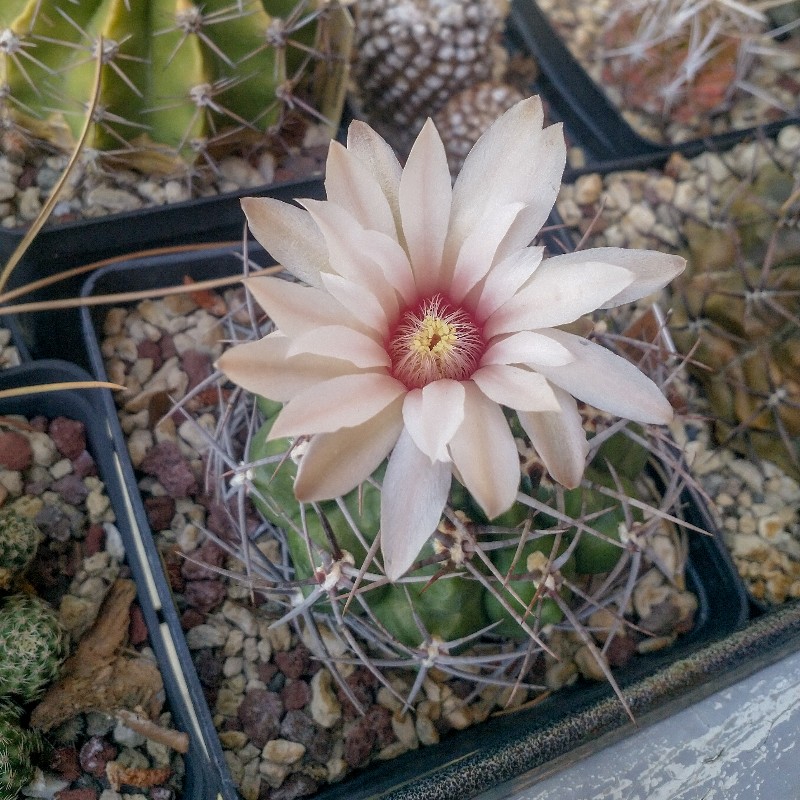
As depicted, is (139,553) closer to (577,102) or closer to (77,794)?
(77,794)

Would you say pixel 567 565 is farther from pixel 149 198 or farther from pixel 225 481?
pixel 149 198

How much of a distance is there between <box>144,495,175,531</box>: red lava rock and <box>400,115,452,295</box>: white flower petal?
1.72 feet

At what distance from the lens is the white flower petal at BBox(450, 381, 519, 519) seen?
19.6 inches

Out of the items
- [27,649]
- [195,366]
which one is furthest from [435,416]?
[195,366]

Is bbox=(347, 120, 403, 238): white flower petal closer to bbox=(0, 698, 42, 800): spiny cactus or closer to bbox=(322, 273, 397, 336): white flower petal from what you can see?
bbox=(322, 273, 397, 336): white flower petal

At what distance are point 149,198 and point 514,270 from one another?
2.27 ft

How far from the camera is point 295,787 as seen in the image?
2.75ft

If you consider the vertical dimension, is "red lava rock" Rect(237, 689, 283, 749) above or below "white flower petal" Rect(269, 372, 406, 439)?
below

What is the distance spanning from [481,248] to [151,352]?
62 cm

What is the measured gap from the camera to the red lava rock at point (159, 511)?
0.94 meters

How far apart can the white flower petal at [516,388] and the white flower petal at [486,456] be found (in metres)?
0.02

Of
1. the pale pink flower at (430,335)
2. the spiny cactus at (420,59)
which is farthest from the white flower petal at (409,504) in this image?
the spiny cactus at (420,59)

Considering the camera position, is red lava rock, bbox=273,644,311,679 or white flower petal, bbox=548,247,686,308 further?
red lava rock, bbox=273,644,311,679

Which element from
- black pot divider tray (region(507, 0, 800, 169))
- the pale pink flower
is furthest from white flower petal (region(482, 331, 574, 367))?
black pot divider tray (region(507, 0, 800, 169))
